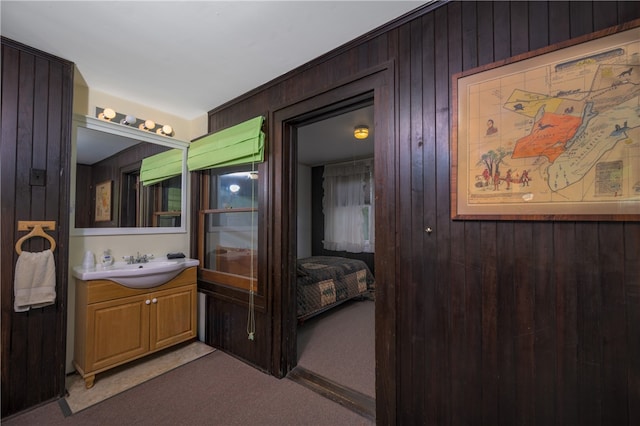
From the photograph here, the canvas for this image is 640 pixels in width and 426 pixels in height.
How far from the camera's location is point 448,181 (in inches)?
53.1

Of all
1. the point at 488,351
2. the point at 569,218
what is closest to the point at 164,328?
the point at 488,351

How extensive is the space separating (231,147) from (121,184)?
1125 mm

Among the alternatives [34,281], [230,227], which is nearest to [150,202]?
[230,227]

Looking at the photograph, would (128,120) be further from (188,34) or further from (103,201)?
(188,34)

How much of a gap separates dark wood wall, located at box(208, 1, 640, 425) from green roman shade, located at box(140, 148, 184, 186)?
2100mm

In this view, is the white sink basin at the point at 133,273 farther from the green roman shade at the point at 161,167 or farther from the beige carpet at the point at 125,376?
the green roman shade at the point at 161,167

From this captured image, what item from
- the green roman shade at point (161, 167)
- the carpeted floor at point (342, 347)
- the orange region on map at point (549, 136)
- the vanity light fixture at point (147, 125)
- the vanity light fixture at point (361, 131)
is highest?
the vanity light fixture at point (361, 131)

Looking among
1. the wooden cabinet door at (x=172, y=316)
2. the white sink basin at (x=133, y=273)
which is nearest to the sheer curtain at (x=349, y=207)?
the wooden cabinet door at (x=172, y=316)

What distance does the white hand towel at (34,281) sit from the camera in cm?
171

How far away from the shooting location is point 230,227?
262 cm

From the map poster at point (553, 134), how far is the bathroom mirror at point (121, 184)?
2668 millimetres

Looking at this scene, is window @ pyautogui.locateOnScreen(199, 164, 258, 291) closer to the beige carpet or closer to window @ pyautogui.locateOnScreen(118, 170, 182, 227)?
window @ pyautogui.locateOnScreen(118, 170, 182, 227)

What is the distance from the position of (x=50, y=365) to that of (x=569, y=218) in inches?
126

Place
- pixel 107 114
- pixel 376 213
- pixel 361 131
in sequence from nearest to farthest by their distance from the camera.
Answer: pixel 376 213
pixel 107 114
pixel 361 131
